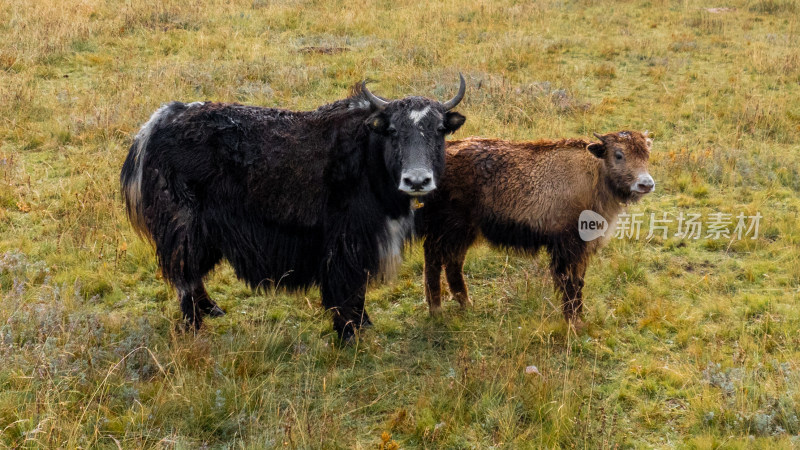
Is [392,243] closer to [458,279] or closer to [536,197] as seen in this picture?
[458,279]

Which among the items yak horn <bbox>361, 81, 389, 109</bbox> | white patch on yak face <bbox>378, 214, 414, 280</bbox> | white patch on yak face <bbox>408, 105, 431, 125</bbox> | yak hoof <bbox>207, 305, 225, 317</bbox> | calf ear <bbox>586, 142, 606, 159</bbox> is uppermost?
yak horn <bbox>361, 81, 389, 109</bbox>

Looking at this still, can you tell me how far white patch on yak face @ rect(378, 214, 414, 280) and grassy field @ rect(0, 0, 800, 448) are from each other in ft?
2.16

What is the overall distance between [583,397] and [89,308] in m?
4.29

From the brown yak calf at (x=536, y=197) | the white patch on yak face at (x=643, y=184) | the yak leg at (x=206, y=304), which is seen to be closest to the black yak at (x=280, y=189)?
the yak leg at (x=206, y=304)

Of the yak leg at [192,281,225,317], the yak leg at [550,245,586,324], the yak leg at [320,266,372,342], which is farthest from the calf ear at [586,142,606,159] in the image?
the yak leg at [192,281,225,317]

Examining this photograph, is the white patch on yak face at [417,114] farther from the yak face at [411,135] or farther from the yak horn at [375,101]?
the yak horn at [375,101]

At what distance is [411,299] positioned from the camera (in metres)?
6.67

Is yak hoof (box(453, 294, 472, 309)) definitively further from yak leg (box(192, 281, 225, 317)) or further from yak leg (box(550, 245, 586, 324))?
yak leg (box(192, 281, 225, 317))

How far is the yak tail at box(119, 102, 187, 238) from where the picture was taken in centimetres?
549

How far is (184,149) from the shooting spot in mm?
5371

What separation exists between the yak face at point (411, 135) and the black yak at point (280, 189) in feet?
0.05

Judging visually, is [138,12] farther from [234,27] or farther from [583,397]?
[583,397]

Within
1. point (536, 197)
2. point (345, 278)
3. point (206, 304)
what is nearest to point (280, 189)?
point (345, 278)

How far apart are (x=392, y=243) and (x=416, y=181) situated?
2.82ft
